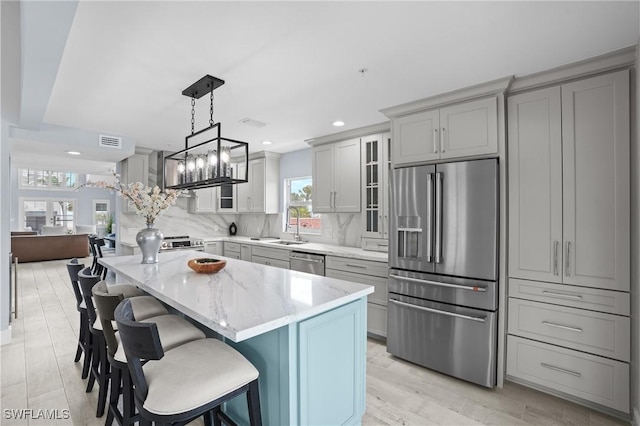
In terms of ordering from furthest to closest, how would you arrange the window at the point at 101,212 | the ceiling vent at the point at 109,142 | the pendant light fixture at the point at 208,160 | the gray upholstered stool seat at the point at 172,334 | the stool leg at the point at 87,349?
the window at the point at 101,212, the ceiling vent at the point at 109,142, the stool leg at the point at 87,349, the pendant light fixture at the point at 208,160, the gray upholstered stool seat at the point at 172,334

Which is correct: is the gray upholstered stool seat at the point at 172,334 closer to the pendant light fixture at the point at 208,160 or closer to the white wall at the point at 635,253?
the pendant light fixture at the point at 208,160

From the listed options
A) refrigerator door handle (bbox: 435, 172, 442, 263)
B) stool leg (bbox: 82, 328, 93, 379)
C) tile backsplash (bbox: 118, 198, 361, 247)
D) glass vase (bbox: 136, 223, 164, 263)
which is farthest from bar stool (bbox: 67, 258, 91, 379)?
refrigerator door handle (bbox: 435, 172, 442, 263)

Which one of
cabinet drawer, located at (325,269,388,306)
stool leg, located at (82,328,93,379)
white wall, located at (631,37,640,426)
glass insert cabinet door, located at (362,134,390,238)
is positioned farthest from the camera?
glass insert cabinet door, located at (362,134,390,238)

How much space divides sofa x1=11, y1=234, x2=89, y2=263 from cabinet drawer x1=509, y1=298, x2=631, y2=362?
10868mm

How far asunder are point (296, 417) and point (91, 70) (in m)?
2.69

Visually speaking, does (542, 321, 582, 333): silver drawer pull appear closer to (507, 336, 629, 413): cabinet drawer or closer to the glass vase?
(507, 336, 629, 413): cabinet drawer

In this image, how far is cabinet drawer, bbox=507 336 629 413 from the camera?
205cm

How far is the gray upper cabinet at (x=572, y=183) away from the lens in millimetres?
2068

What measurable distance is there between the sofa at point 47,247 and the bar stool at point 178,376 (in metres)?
9.79

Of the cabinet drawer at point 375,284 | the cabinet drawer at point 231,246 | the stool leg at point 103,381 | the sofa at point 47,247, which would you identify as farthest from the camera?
the sofa at point 47,247

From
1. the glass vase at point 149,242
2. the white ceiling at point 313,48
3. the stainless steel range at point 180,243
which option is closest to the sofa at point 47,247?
the stainless steel range at point 180,243

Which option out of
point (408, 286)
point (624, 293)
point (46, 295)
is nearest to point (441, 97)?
point (408, 286)

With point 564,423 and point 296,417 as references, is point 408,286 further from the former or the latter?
point 296,417

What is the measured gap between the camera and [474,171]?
2.51 metres
